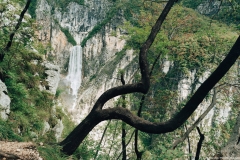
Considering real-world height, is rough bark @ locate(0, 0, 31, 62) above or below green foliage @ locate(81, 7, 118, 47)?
below

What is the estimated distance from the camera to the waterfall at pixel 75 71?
43.2 metres

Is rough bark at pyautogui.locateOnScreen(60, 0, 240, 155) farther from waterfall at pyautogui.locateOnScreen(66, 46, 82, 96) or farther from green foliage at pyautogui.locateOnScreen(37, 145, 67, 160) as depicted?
waterfall at pyautogui.locateOnScreen(66, 46, 82, 96)

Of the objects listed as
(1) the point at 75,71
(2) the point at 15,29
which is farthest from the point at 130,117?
(1) the point at 75,71

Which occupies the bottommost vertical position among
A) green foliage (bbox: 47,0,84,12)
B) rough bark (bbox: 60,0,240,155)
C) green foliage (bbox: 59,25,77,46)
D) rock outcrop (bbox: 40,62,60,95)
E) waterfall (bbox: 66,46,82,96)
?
rough bark (bbox: 60,0,240,155)

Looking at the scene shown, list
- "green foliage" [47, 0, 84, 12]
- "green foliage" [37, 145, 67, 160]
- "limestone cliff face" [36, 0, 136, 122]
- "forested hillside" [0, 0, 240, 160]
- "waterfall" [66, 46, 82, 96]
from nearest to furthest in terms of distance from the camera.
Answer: "green foliage" [37, 145, 67, 160]
"forested hillside" [0, 0, 240, 160]
"limestone cliff face" [36, 0, 136, 122]
"waterfall" [66, 46, 82, 96]
"green foliage" [47, 0, 84, 12]

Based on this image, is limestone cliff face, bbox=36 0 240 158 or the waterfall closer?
limestone cliff face, bbox=36 0 240 158

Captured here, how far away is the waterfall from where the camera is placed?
142 feet

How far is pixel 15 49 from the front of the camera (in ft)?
20.9

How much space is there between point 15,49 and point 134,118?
150 inches

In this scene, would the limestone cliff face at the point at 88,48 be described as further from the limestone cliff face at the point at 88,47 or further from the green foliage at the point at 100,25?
the green foliage at the point at 100,25

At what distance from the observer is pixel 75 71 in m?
44.6

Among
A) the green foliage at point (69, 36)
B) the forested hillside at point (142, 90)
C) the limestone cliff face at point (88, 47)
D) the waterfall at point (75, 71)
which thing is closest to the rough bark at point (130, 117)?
the forested hillside at point (142, 90)

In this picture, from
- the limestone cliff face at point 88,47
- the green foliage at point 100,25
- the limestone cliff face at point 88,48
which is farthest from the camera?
the green foliage at point 100,25

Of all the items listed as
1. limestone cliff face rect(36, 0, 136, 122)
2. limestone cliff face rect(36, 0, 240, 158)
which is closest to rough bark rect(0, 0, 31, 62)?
limestone cliff face rect(36, 0, 240, 158)
